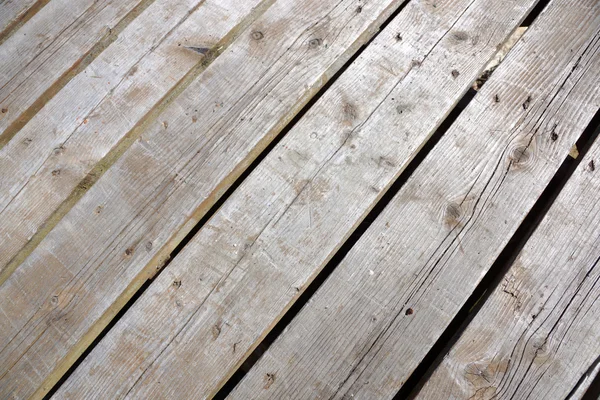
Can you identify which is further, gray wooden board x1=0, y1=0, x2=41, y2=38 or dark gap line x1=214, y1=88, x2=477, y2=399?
gray wooden board x1=0, y1=0, x2=41, y2=38

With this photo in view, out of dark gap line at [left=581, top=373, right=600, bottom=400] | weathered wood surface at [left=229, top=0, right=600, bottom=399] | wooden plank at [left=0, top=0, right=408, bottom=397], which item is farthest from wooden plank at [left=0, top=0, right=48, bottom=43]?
dark gap line at [left=581, top=373, right=600, bottom=400]

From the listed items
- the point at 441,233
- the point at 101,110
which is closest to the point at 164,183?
the point at 101,110

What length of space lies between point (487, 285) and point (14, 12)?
7.67 ft

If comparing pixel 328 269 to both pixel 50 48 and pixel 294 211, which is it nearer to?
pixel 294 211

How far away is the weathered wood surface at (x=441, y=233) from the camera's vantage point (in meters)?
1.41

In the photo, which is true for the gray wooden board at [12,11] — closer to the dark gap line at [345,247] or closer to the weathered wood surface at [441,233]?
the weathered wood surface at [441,233]

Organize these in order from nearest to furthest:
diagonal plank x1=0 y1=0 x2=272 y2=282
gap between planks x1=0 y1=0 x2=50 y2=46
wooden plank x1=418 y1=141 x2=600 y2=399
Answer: wooden plank x1=418 y1=141 x2=600 y2=399 < diagonal plank x1=0 y1=0 x2=272 y2=282 < gap between planks x1=0 y1=0 x2=50 y2=46

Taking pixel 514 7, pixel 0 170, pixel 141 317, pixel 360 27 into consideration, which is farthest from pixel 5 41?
pixel 514 7

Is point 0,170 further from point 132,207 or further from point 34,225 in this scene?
point 132,207

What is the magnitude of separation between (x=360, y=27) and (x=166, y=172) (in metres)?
0.97

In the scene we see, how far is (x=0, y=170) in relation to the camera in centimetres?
167

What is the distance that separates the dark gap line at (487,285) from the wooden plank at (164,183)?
0.94 metres

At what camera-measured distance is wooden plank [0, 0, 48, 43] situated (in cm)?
191

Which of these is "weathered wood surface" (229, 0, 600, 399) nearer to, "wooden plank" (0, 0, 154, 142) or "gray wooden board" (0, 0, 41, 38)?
"wooden plank" (0, 0, 154, 142)
